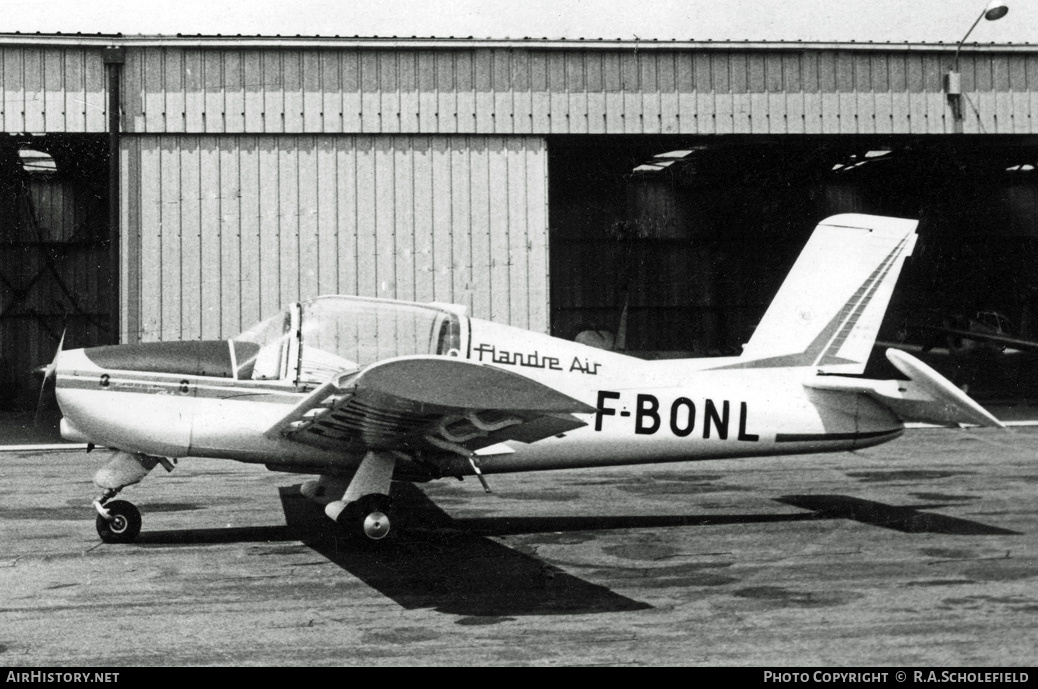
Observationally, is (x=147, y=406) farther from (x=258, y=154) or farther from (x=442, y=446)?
(x=258, y=154)

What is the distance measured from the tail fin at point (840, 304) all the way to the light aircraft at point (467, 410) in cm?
1

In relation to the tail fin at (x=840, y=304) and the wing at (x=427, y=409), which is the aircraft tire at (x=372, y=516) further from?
the tail fin at (x=840, y=304)

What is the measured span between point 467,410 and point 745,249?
2379cm

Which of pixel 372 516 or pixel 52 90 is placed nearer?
pixel 372 516

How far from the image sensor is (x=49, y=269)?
91.0 ft

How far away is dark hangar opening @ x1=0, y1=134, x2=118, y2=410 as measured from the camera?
90.0 ft

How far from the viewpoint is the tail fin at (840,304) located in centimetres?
935

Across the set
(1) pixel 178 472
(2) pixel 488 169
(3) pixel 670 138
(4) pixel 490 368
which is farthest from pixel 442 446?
(3) pixel 670 138

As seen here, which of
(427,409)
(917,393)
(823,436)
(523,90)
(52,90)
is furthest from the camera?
(523,90)

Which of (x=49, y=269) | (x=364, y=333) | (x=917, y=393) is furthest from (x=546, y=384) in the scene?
(x=49, y=269)

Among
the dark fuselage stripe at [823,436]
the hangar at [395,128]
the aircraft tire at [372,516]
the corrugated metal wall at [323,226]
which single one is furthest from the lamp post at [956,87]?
the aircraft tire at [372,516]

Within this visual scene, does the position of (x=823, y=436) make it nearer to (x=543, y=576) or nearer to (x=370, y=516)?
(x=543, y=576)

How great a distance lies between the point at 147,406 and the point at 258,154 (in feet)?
28.8

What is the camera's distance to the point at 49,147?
22547mm
